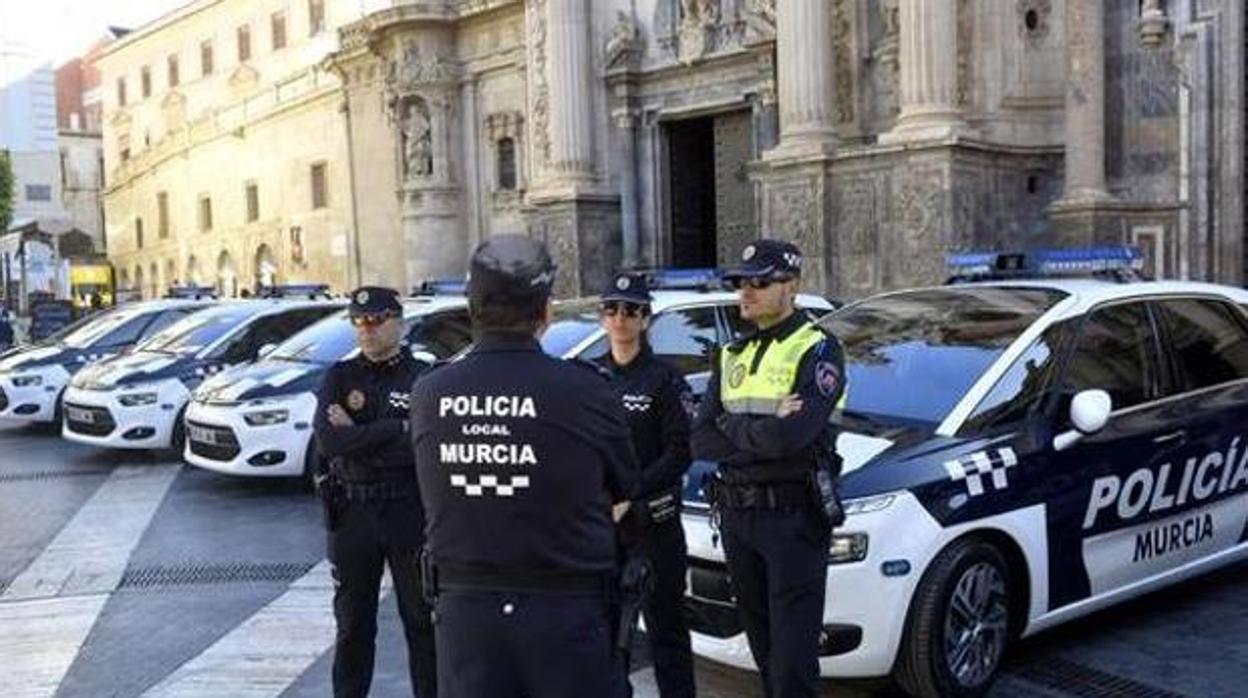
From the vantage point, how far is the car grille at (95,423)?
1169 cm

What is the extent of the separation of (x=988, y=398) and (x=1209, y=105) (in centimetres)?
1078

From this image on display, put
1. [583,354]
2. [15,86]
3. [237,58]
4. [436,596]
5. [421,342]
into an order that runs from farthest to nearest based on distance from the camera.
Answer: [15,86], [237,58], [421,342], [583,354], [436,596]

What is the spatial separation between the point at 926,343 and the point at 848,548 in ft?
Result: 4.83

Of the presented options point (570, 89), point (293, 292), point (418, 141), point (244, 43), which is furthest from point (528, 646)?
point (244, 43)

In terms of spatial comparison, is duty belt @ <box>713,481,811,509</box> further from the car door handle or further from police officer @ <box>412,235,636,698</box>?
the car door handle

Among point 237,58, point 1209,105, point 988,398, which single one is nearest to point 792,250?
point 988,398

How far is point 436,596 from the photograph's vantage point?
9.75 ft

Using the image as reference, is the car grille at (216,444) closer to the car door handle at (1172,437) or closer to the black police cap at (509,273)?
the car door handle at (1172,437)

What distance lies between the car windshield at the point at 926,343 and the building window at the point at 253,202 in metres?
34.4

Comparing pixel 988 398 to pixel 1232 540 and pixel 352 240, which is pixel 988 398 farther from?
pixel 352 240

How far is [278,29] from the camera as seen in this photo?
44.7m

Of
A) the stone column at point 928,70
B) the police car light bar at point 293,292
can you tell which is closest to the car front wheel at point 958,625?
the stone column at point 928,70

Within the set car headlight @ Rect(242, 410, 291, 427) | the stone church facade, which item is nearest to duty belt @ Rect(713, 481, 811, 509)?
car headlight @ Rect(242, 410, 291, 427)

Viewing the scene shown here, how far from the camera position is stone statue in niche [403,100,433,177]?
24.8 m
